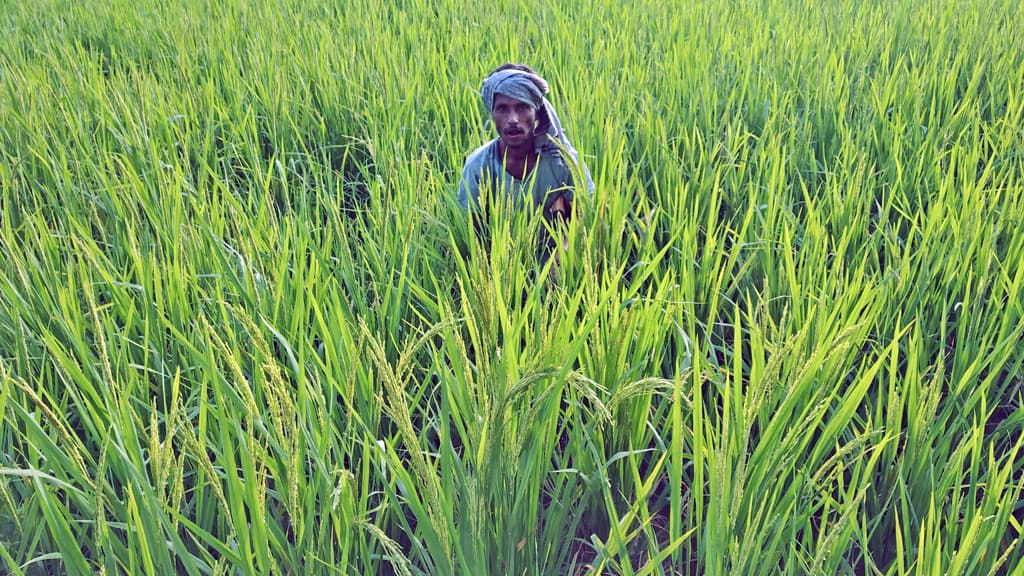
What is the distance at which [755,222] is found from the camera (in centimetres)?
188

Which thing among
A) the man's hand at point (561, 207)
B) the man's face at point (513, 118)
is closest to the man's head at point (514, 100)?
the man's face at point (513, 118)

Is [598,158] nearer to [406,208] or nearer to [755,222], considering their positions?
[755,222]

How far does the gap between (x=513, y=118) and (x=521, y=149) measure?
4.5 inches

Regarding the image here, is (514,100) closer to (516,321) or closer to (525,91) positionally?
(525,91)

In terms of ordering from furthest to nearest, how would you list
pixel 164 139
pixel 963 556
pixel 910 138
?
pixel 164 139 < pixel 910 138 < pixel 963 556

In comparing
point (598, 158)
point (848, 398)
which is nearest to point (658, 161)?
point (598, 158)

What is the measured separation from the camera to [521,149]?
182 cm

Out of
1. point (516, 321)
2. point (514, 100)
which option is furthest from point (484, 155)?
point (516, 321)

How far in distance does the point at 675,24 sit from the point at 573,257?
2.67m

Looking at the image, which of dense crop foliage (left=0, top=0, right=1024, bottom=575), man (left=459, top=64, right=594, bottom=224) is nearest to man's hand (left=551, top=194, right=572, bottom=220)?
man (left=459, top=64, right=594, bottom=224)

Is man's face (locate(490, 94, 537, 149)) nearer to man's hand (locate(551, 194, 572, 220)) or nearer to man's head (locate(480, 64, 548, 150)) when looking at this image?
man's head (locate(480, 64, 548, 150))

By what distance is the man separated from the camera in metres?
1.71

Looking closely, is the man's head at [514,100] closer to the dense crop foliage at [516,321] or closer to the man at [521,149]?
the man at [521,149]

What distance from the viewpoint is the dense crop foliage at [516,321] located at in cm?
87
